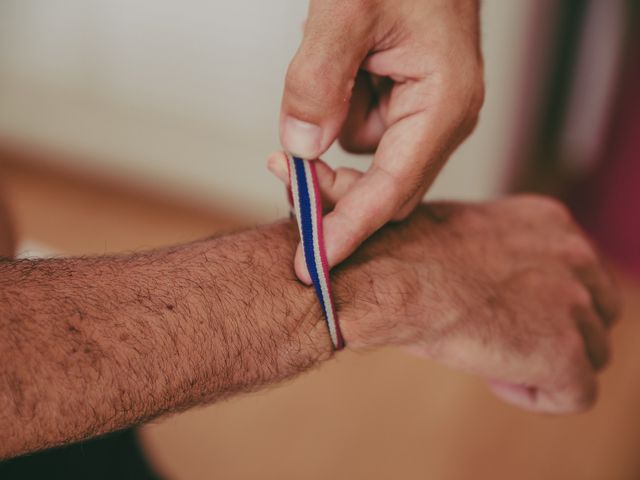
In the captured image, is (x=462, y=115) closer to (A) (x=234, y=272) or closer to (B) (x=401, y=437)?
(A) (x=234, y=272)

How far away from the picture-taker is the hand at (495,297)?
0.77 m

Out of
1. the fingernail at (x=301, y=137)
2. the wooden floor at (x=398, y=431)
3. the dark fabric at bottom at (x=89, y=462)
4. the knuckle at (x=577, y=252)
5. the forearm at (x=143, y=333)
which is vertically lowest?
the wooden floor at (x=398, y=431)

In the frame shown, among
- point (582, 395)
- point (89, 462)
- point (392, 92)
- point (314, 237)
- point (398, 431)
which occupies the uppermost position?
point (392, 92)

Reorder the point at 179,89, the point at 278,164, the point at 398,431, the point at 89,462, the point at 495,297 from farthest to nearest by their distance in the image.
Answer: the point at 179,89, the point at 398,431, the point at 89,462, the point at 495,297, the point at 278,164

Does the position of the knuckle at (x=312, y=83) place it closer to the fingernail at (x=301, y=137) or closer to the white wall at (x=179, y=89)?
the fingernail at (x=301, y=137)

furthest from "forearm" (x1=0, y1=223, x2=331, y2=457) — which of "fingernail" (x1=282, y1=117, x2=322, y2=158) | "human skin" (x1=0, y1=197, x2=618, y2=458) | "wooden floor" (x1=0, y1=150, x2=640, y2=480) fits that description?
"wooden floor" (x1=0, y1=150, x2=640, y2=480)

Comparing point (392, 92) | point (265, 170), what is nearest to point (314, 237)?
point (392, 92)

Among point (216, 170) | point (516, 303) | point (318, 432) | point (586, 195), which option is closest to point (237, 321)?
point (516, 303)

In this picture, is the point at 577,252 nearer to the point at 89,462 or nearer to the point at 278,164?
the point at 278,164

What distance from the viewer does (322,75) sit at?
0.69 m

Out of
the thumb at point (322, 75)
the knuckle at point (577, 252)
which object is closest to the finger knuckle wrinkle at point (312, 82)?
the thumb at point (322, 75)

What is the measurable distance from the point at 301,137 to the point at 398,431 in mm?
1225

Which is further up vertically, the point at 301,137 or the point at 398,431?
the point at 301,137

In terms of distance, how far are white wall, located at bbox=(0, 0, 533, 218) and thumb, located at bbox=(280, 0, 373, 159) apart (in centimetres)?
130
